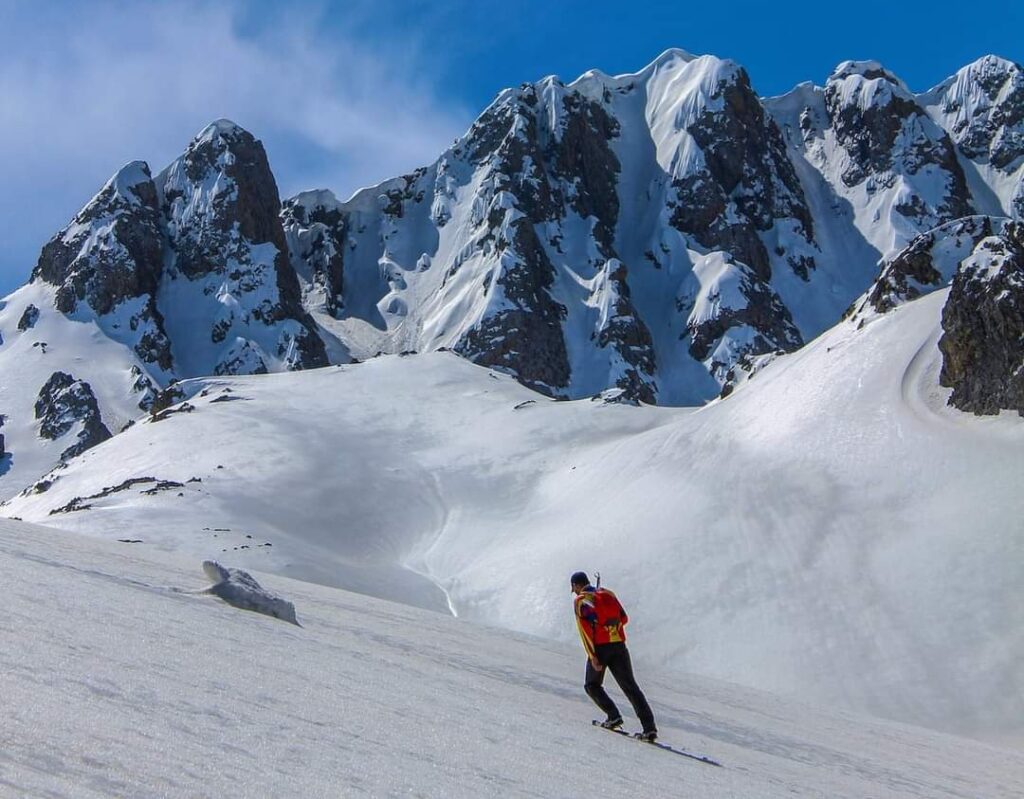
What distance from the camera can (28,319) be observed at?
152 m

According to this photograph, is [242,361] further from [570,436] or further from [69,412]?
[570,436]

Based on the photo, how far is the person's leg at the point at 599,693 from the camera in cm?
1073

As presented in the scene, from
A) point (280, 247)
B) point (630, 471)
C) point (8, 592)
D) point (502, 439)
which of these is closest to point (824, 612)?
point (630, 471)

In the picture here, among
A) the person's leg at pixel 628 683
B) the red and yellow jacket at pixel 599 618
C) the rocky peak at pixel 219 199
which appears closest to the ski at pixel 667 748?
the person's leg at pixel 628 683

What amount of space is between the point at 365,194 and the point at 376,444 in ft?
469

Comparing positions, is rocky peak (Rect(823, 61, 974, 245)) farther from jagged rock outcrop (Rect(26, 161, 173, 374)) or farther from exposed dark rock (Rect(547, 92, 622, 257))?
jagged rock outcrop (Rect(26, 161, 173, 374))

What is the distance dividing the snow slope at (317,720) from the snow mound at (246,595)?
0.30m

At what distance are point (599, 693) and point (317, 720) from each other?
15.6 ft

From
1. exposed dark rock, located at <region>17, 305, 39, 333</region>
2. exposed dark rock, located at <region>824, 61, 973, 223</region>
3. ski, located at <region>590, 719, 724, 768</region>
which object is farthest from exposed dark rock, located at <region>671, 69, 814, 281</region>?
ski, located at <region>590, 719, 724, 768</region>

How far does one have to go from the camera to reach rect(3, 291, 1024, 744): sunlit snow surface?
28484 mm

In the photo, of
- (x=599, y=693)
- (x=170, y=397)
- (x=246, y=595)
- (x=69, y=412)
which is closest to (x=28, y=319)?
(x=69, y=412)

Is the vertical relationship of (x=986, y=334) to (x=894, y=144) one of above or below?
below

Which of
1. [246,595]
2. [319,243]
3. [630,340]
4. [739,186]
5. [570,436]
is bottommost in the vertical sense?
[246,595]

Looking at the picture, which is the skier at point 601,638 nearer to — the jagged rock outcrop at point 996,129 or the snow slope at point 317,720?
the snow slope at point 317,720
